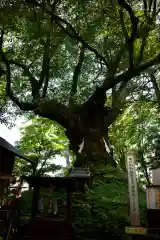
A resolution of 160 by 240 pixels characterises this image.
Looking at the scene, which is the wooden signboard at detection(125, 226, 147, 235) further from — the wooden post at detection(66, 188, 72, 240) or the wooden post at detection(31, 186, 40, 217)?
the wooden post at detection(31, 186, 40, 217)

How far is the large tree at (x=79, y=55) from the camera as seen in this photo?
10836 millimetres

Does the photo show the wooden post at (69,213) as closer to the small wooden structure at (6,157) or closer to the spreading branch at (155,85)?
the small wooden structure at (6,157)

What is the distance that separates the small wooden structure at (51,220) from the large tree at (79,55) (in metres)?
2.55

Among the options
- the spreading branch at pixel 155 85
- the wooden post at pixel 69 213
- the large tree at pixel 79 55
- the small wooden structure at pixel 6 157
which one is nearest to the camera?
the wooden post at pixel 69 213

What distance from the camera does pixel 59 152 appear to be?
2117 centimetres

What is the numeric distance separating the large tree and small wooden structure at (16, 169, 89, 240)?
2.55 m

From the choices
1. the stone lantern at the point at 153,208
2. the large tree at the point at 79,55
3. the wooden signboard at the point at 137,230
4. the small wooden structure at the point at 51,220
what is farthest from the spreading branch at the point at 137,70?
the wooden signboard at the point at 137,230

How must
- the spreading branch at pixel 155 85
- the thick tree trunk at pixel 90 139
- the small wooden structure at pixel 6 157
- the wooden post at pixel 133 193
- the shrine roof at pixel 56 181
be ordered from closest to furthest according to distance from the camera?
the wooden post at pixel 133 193 → the shrine roof at pixel 56 181 → the thick tree trunk at pixel 90 139 → the small wooden structure at pixel 6 157 → the spreading branch at pixel 155 85

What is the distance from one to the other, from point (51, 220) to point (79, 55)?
934 cm

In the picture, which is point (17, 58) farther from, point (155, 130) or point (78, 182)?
point (155, 130)

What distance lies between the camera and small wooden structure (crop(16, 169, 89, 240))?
8.66 m

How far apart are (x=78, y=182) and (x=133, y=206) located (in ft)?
10.4

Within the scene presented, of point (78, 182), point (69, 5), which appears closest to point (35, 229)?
point (78, 182)

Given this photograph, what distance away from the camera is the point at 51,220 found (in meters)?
8.91
